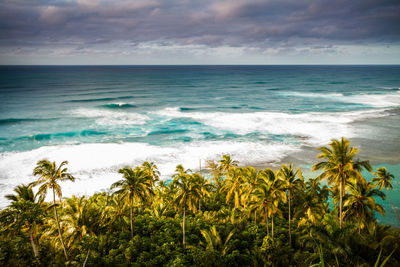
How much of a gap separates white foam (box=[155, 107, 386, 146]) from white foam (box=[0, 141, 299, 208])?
10.3 m

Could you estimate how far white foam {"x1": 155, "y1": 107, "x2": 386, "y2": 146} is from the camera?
208 ft

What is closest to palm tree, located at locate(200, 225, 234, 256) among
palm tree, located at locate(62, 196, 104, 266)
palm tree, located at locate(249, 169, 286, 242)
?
palm tree, located at locate(249, 169, 286, 242)

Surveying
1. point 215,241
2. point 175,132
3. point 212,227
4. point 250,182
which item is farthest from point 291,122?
point 215,241

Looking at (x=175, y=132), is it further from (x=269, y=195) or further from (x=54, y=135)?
(x=269, y=195)

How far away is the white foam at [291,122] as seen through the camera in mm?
63344

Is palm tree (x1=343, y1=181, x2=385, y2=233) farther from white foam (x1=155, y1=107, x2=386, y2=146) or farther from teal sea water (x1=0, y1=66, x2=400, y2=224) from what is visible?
white foam (x1=155, y1=107, x2=386, y2=146)

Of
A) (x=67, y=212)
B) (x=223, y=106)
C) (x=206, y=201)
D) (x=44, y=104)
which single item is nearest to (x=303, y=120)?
(x=223, y=106)

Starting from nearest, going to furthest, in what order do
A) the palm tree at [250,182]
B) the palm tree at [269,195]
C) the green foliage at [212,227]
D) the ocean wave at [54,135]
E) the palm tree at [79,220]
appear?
the green foliage at [212,227] < the palm tree at [269,195] < the palm tree at [79,220] < the palm tree at [250,182] < the ocean wave at [54,135]

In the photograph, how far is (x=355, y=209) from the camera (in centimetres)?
2352

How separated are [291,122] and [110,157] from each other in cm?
4939

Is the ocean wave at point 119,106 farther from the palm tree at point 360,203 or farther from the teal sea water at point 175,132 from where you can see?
the palm tree at point 360,203

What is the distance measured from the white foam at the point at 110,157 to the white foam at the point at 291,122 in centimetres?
1029

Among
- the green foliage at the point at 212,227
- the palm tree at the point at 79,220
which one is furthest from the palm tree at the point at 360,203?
the palm tree at the point at 79,220

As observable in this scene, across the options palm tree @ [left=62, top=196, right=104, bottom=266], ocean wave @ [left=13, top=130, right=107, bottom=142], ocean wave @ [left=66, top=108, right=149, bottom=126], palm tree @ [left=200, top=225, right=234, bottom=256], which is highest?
ocean wave @ [left=66, top=108, right=149, bottom=126]
